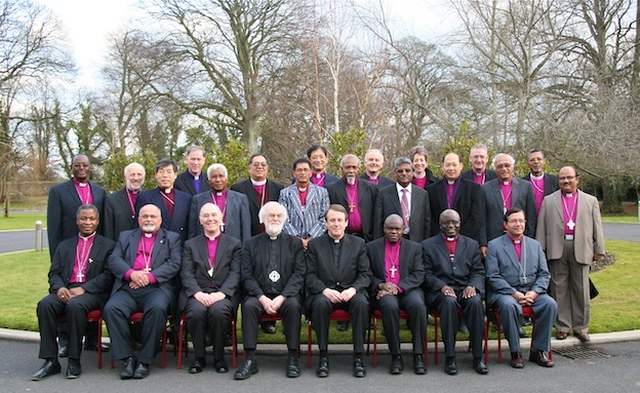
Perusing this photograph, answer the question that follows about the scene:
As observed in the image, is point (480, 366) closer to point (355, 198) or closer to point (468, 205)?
point (468, 205)

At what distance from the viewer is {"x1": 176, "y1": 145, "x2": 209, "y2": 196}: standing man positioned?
720cm

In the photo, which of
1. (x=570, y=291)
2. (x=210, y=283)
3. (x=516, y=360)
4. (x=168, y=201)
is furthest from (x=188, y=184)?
(x=570, y=291)

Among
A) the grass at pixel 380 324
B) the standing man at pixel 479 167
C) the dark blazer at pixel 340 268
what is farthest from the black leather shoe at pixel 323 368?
the standing man at pixel 479 167

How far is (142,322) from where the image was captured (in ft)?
18.9

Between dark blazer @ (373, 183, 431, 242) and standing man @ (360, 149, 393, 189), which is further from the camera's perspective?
→ standing man @ (360, 149, 393, 189)

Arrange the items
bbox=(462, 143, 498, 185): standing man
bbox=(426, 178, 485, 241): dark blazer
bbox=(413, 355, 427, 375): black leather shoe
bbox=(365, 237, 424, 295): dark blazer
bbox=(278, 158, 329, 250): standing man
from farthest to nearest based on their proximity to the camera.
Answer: bbox=(462, 143, 498, 185): standing man
bbox=(426, 178, 485, 241): dark blazer
bbox=(278, 158, 329, 250): standing man
bbox=(365, 237, 424, 295): dark blazer
bbox=(413, 355, 427, 375): black leather shoe

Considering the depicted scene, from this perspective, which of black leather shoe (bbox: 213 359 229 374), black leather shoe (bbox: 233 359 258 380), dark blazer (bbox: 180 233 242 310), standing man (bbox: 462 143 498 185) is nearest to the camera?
black leather shoe (bbox: 233 359 258 380)

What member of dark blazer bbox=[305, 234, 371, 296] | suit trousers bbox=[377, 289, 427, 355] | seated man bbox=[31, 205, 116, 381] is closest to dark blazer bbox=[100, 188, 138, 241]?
seated man bbox=[31, 205, 116, 381]

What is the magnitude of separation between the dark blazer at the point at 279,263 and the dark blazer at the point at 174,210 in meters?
0.88

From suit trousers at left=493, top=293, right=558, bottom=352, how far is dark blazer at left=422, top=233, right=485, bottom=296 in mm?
369

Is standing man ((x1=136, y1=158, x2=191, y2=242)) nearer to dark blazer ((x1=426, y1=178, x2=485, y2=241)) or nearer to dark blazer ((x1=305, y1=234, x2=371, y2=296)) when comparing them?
dark blazer ((x1=305, y1=234, x2=371, y2=296))

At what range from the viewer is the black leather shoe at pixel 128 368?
18.0 feet

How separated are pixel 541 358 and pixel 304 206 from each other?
9.65 feet

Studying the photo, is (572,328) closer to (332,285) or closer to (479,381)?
(479,381)
